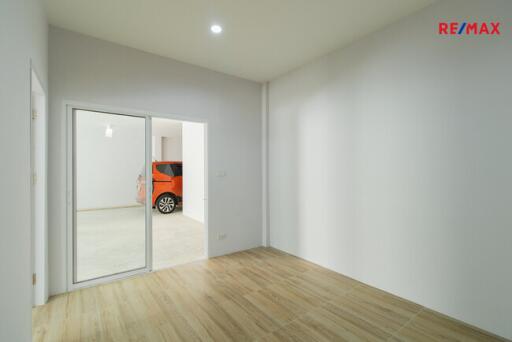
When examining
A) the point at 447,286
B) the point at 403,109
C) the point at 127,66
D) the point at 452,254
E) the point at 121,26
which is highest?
the point at 121,26

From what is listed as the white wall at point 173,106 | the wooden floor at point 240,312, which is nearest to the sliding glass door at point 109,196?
the white wall at point 173,106

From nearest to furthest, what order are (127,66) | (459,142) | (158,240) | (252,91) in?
(459,142), (127,66), (252,91), (158,240)

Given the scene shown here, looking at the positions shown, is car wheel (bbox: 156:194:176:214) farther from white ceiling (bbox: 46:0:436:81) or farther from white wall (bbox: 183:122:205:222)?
white ceiling (bbox: 46:0:436:81)

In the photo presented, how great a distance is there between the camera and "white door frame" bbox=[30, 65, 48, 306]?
2.29 m

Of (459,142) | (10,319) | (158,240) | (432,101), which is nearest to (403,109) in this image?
(432,101)

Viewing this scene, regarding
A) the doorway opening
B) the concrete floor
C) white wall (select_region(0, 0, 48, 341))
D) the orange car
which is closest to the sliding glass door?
the concrete floor

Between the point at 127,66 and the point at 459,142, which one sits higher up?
the point at 127,66

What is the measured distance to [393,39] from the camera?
98.8 inches

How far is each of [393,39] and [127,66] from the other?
3.16 metres

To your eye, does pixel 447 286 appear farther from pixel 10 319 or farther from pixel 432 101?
pixel 10 319

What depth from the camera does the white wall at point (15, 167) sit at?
113 cm

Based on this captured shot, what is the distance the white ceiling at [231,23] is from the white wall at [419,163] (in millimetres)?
306

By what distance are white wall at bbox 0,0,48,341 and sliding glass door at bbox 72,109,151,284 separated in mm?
1219

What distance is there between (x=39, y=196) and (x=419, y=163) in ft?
12.6
